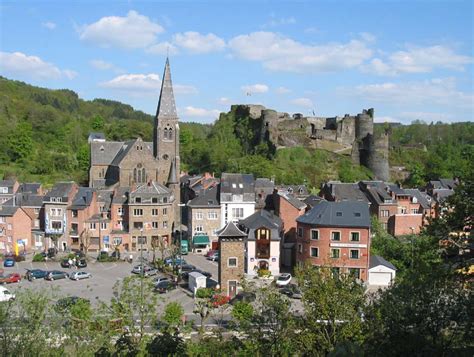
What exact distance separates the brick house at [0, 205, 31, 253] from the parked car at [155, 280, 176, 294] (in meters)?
17.8

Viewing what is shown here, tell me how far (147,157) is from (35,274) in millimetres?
20688

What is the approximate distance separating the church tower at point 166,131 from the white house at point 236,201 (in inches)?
400

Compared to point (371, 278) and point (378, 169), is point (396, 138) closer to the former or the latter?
point (378, 169)

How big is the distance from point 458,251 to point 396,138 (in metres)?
111

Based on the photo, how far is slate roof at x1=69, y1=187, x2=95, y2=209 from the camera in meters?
45.9

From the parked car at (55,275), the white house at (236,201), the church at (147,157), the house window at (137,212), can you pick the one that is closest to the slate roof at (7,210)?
the church at (147,157)

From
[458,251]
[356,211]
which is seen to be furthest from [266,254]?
[458,251]

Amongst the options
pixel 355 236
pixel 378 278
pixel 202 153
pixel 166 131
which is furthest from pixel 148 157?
pixel 378 278

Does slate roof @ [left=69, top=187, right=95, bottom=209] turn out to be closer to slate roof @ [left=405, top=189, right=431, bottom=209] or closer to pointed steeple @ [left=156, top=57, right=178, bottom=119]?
pointed steeple @ [left=156, top=57, right=178, bottom=119]

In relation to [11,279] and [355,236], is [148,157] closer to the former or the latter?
[11,279]

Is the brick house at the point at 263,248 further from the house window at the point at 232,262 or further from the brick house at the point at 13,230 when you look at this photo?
the brick house at the point at 13,230

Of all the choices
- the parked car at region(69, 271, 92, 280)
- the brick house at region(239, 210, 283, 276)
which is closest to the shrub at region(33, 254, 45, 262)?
the parked car at region(69, 271, 92, 280)

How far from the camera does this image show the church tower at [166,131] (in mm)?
55906

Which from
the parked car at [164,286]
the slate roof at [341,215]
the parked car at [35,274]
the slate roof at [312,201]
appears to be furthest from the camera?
the slate roof at [312,201]
